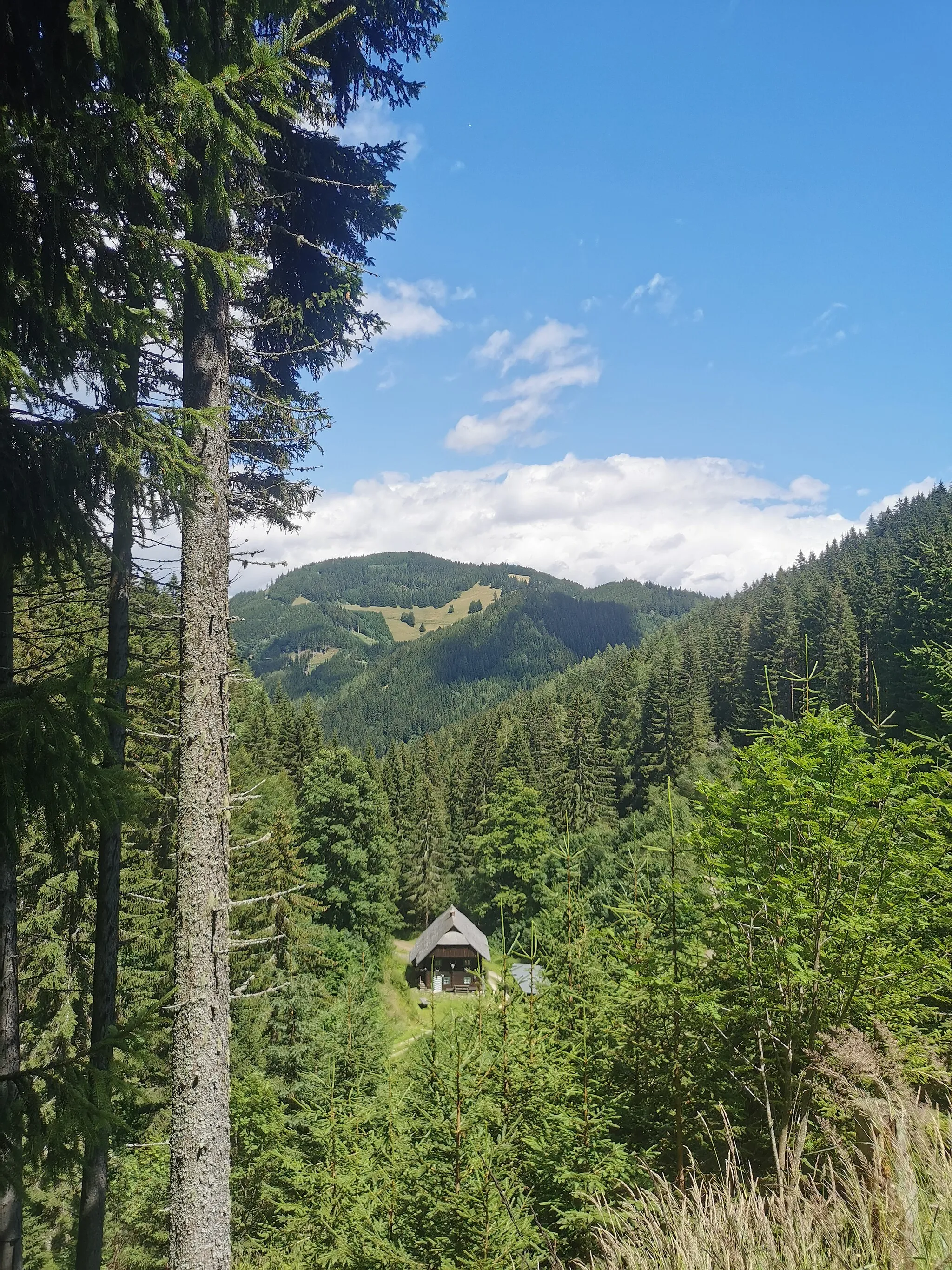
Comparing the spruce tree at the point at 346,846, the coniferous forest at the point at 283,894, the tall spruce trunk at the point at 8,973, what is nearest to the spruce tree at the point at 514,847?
the spruce tree at the point at 346,846

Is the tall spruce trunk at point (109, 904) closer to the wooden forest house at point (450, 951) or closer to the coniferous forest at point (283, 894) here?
the coniferous forest at point (283, 894)

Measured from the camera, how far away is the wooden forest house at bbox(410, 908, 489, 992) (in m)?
32.2

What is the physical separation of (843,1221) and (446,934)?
A: 32.9 meters

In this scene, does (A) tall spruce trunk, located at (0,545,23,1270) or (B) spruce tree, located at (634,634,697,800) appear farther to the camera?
(B) spruce tree, located at (634,634,697,800)

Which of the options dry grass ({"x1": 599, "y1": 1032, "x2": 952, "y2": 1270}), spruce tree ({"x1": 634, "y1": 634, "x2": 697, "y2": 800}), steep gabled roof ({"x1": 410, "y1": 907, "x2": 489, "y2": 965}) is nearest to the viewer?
dry grass ({"x1": 599, "y1": 1032, "x2": 952, "y2": 1270})

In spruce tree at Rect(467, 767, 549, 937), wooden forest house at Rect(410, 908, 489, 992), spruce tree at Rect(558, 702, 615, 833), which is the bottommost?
wooden forest house at Rect(410, 908, 489, 992)

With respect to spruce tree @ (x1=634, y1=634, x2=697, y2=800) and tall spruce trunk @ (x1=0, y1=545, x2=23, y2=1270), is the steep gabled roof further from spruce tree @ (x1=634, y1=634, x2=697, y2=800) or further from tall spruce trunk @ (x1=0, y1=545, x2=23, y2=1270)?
tall spruce trunk @ (x1=0, y1=545, x2=23, y2=1270)

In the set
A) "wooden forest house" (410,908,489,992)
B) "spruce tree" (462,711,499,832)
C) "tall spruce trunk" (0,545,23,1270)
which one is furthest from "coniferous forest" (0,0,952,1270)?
"spruce tree" (462,711,499,832)

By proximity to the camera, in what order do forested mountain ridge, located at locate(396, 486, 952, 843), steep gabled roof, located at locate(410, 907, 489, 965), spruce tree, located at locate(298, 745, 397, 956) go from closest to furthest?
1. spruce tree, located at locate(298, 745, 397, 956)
2. steep gabled roof, located at locate(410, 907, 489, 965)
3. forested mountain ridge, located at locate(396, 486, 952, 843)

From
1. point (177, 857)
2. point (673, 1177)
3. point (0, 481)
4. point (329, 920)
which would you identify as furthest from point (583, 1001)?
point (329, 920)

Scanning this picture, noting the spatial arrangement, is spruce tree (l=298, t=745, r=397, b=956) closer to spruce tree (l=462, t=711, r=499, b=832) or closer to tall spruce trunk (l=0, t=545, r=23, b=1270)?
spruce tree (l=462, t=711, r=499, b=832)

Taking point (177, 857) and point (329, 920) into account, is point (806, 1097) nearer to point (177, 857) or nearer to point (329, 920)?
point (177, 857)

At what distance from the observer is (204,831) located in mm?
5305

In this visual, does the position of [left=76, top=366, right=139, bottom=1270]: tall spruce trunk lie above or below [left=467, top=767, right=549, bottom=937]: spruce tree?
above
